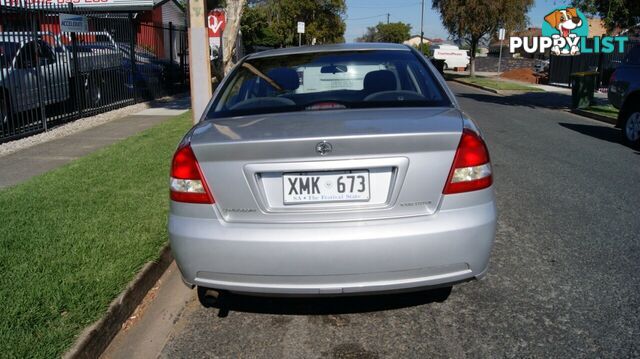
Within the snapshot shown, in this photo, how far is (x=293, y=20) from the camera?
6084cm

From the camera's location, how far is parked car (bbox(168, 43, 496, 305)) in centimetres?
266

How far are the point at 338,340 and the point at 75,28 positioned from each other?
11194mm

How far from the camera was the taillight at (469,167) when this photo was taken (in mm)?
2748

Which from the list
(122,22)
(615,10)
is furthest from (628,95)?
(122,22)

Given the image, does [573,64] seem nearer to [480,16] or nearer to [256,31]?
[480,16]

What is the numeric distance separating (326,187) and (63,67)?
10.6 m

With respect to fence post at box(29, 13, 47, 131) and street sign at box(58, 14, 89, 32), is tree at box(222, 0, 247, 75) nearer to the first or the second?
street sign at box(58, 14, 89, 32)

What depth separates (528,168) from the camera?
7.56m

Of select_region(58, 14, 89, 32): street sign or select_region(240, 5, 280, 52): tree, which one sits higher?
select_region(240, 5, 280, 52): tree

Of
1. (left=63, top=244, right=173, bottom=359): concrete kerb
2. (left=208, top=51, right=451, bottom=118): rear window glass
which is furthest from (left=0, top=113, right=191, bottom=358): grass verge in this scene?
(left=208, top=51, right=451, bottom=118): rear window glass

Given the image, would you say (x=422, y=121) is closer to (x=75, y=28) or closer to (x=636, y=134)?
(x=636, y=134)

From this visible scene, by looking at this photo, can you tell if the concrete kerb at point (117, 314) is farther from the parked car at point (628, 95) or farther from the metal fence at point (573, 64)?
the metal fence at point (573, 64)

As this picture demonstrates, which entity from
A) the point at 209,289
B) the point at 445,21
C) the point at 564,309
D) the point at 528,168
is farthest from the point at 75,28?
the point at 445,21

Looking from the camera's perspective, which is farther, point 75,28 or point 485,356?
point 75,28
